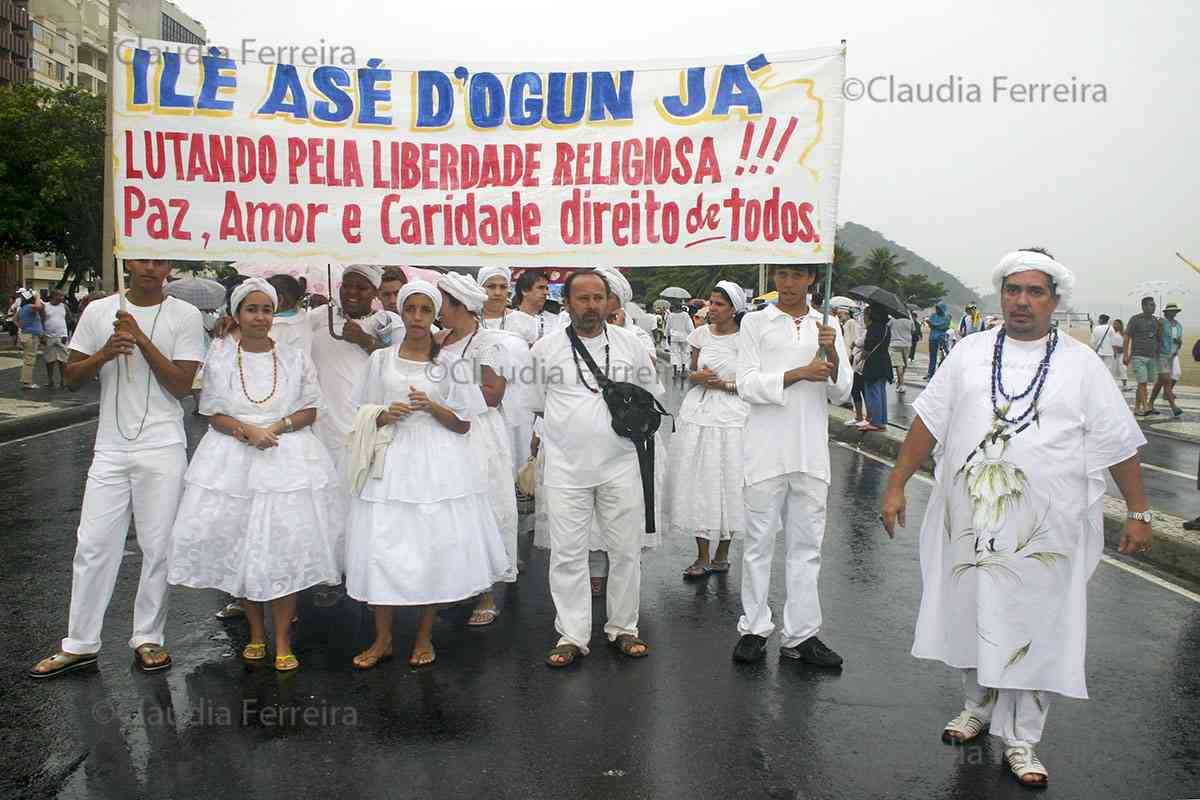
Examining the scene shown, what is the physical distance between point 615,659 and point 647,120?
265 cm

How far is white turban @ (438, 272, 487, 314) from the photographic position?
5.30 m

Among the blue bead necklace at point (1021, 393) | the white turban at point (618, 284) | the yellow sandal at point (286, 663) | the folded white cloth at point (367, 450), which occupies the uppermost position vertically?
the white turban at point (618, 284)

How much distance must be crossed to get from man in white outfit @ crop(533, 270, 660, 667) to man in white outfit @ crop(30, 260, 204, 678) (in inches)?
70.1

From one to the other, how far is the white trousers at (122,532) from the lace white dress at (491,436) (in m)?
1.43

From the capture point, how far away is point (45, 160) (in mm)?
33844

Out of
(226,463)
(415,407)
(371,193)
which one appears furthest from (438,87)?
(226,463)

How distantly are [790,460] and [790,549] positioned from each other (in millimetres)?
457

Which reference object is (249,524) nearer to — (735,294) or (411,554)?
(411,554)

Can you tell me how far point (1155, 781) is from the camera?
12.7 ft

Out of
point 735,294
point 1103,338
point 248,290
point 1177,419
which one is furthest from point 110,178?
point 1103,338

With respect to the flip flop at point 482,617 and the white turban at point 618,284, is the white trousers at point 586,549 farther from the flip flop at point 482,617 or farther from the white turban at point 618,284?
the white turban at point 618,284

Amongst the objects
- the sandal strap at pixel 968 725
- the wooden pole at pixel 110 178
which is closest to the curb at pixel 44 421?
the wooden pole at pixel 110 178

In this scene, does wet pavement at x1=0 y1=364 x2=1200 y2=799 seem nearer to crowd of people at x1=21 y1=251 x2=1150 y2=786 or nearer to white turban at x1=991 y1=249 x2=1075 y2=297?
crowd of people at x1=21 y1=251 x2=1150 y2=786

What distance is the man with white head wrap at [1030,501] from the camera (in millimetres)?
3965
